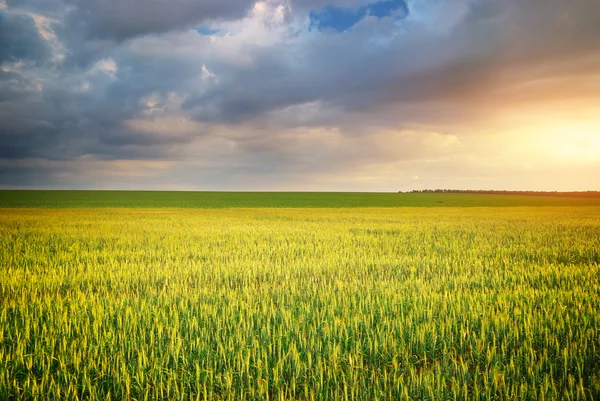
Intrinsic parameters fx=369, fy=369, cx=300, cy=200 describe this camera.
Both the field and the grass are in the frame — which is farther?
the grass

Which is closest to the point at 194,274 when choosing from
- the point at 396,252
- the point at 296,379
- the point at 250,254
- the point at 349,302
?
the point at 250,254

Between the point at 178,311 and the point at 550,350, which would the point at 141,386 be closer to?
the point at 178,311

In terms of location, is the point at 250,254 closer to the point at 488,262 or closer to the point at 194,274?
the point at 194,274

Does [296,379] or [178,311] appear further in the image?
[178,311]

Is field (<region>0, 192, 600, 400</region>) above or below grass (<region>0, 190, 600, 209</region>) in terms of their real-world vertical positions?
below

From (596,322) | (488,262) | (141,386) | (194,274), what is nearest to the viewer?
(141,386)

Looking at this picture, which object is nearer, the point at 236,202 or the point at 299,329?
the point at 299,329

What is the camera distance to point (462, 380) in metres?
4.61

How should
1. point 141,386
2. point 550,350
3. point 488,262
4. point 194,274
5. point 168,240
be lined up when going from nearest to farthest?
point 141,386 → point 550,350 → point 194,274 → point 488,262 → point 168,240

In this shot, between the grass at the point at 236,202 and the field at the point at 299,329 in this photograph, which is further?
the grass at the point at 236,202

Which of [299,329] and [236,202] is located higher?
[236,202]

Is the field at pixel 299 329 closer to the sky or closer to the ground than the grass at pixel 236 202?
closer to the ground

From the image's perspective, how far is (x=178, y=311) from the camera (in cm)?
718

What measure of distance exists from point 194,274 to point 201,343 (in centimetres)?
556
